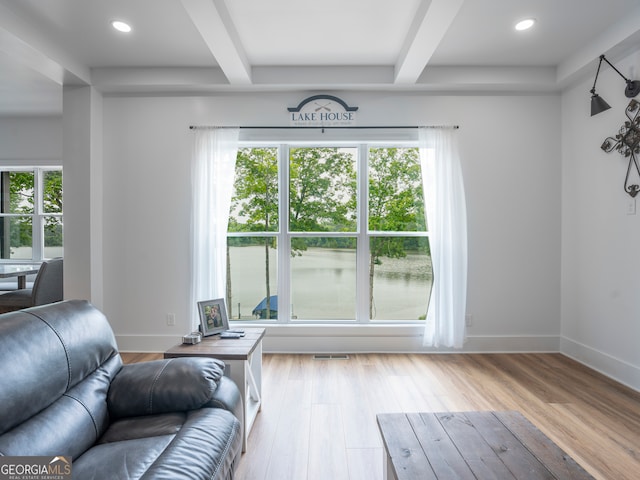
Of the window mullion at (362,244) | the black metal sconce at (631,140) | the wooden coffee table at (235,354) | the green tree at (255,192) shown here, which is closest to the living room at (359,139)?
the window mullion at (362,244)

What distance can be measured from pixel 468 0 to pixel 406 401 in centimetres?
288

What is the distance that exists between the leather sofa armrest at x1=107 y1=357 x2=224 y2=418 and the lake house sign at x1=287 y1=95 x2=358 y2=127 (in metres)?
2.76

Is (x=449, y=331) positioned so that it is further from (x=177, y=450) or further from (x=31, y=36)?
(x=31, y=36)

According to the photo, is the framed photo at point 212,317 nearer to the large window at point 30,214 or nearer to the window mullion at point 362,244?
the window mullion at point 362,244

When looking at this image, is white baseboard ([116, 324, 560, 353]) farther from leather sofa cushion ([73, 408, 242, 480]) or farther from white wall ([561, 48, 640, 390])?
leather sofa cushion ([73, 408, 242, 480])

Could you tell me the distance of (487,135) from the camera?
380 cm

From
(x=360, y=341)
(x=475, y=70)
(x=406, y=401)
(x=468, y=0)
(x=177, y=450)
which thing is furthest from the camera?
(x=360, y=341)

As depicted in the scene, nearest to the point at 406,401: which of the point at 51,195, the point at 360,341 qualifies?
the point at 360,341

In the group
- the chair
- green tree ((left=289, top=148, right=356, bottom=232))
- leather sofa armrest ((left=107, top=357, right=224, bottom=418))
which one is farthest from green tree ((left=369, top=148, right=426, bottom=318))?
the chair

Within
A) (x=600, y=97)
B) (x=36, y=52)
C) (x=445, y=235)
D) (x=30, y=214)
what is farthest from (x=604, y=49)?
(x=30, y=214)

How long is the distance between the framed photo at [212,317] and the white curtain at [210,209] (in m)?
1.08

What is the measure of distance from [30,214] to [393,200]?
16.3 feet

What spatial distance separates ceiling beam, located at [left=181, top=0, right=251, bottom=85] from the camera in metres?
2.39

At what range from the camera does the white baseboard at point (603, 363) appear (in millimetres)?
2939
